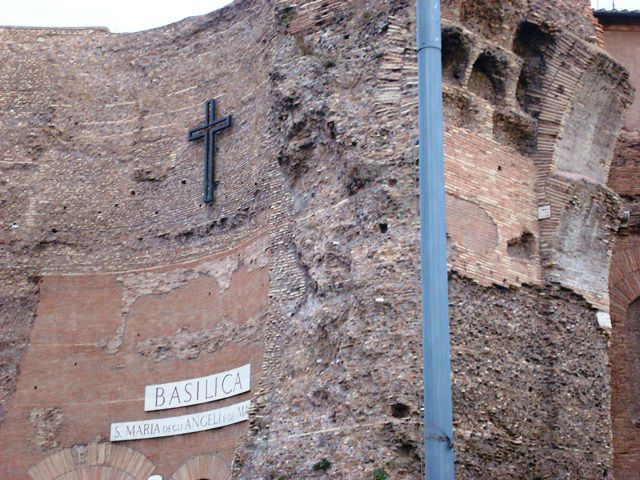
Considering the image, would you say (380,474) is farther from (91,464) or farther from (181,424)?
(91,464)

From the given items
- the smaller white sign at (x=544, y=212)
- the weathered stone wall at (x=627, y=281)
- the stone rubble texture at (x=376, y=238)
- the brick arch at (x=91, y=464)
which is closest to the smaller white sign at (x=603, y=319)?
the stone rubble texture at (x=376, y=238)

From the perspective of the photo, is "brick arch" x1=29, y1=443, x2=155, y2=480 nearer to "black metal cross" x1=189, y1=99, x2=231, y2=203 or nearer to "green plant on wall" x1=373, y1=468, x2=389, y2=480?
"black metal cross" x1=189, y1=99, x2=231, y2=203

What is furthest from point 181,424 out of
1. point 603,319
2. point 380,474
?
point 603,319

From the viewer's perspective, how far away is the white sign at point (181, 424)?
49.1 ft

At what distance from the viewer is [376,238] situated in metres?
12.6

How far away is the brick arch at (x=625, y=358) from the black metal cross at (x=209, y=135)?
5.40m

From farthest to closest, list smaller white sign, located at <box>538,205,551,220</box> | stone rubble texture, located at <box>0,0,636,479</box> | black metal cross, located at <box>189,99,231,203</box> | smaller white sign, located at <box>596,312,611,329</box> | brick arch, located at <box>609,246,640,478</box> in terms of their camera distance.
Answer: black metal cross, located at <box>189,99,231,203</box>, brick arch, located at <box>609,246,640,478</box>, smaller white sign, located at <box>538,205,551,220</box>, smaller white sign, located at <box>596,312,611,329</box>, stone rubble texture, located at <box>0,0,636,479</box>

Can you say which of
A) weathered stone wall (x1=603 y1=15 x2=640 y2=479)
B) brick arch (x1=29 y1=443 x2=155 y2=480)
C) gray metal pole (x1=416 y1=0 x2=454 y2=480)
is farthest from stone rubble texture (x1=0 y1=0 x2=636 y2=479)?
gray metal pole (x1=416 y1=0 x2=454 y2=480)

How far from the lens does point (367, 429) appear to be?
38.7ft

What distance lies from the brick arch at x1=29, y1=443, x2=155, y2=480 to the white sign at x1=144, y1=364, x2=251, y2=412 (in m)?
0.68

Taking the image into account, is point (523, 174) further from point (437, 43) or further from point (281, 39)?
point (437, 43)

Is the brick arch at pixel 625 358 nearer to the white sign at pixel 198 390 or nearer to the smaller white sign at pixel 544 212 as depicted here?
the smaller white sign at pixel 544 212

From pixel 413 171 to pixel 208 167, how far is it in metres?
4.90

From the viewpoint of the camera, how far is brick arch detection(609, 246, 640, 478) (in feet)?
50.3
